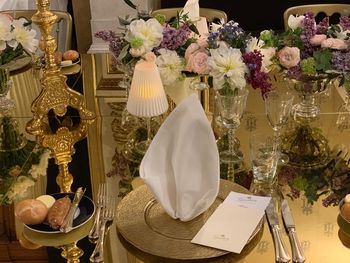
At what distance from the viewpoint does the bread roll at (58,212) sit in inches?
49.2

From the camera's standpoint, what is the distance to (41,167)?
5.13ft

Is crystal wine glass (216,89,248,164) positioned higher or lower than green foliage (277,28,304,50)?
lower

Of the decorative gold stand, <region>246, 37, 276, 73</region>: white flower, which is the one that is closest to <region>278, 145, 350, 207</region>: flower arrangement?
<region>246, 37, 276, 73</region>: white flower

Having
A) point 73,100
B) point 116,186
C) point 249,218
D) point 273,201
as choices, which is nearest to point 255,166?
point 273,201

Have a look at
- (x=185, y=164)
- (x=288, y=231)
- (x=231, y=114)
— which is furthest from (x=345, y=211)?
(x=231, y=114)

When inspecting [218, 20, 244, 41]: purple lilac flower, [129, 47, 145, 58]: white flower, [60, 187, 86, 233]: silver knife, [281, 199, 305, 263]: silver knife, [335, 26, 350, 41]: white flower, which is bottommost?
[281, 199, 305, 263]: silver knife

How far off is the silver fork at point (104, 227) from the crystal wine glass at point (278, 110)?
0.45 meters

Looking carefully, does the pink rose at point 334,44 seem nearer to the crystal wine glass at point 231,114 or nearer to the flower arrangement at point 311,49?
the flower arrangement at point 311,49

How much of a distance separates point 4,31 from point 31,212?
0.86 metres

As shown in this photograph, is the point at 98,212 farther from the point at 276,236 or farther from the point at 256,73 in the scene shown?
the point at 256,73

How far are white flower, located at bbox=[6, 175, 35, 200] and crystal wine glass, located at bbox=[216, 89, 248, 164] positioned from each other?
1.64 ft

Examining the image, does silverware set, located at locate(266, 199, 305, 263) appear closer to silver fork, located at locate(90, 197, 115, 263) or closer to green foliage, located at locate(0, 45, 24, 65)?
silver fork, located at locate(90, 197, 115, 263)

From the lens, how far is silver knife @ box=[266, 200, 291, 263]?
3.84 ft

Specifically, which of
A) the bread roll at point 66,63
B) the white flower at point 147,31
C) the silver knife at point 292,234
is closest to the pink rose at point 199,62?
the white flower at point 147,31
